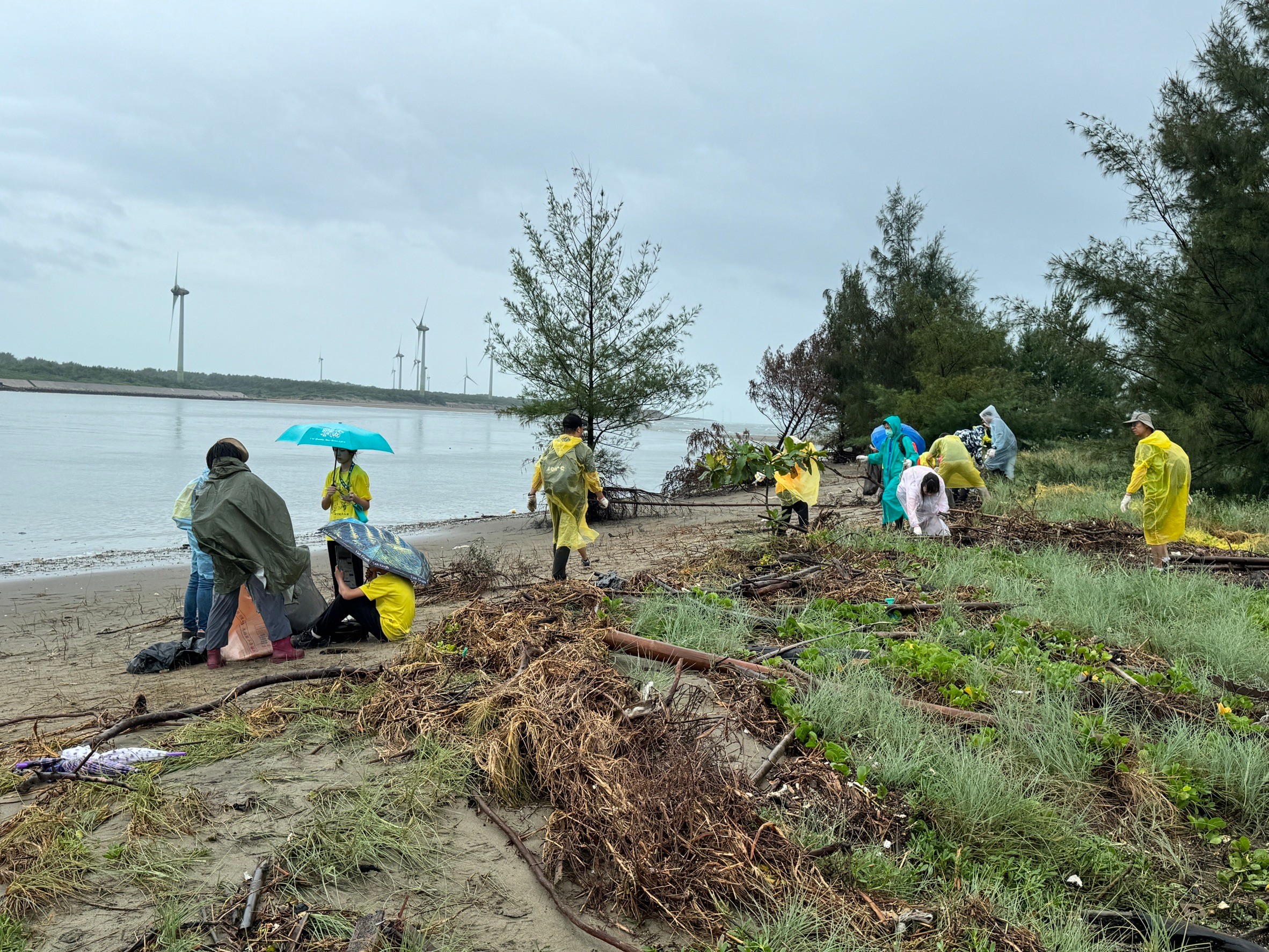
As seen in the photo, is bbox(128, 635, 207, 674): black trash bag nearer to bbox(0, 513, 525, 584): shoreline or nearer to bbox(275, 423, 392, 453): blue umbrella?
bbox(275, 423, 392, 453): blue umbrella

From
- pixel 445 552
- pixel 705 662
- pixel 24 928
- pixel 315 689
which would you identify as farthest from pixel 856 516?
pixel 24 928

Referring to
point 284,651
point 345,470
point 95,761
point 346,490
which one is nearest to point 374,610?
point 284,651

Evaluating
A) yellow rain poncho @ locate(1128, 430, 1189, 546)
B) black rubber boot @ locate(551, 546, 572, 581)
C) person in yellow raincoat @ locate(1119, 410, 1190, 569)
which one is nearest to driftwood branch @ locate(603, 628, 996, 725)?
black rubber boot @ locate(551, 546, 572, 581)

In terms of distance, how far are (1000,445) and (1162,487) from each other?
24.5 feet

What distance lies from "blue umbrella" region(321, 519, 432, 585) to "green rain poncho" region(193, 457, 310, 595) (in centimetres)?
37

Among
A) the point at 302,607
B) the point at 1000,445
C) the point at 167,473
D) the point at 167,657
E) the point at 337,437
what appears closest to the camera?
the point at 167,657

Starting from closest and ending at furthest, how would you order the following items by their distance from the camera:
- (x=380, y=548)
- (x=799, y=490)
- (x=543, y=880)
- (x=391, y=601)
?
(x=543, y=880) → (x=380, y=548) → (x=391, y=601) → (x=799, y=490)

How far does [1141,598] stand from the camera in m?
6.80

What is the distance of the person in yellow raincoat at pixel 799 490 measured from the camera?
35.0ft

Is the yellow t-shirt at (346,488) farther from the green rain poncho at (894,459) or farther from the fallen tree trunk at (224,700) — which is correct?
the green rain poncho at (894,459)

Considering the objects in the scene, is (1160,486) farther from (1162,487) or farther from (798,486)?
(798,486)

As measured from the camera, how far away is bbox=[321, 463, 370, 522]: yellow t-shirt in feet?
25.1

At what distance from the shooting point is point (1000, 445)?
620 inches

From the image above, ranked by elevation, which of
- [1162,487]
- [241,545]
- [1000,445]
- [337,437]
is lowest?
[241,545]
